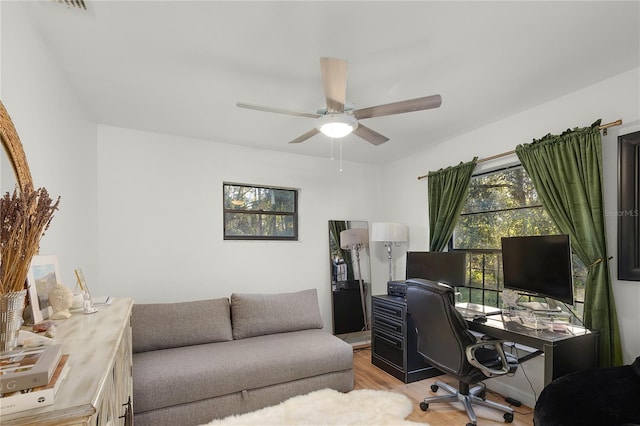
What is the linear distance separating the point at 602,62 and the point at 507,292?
176 centimetres

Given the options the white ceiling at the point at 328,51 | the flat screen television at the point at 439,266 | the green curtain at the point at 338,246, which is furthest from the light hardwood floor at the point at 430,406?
the white ceiling at the point at 328,51

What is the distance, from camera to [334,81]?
1.83 m

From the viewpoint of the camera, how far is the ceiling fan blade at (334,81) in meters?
1.71

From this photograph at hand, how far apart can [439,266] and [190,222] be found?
2.71 meters

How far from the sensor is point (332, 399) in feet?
8.74

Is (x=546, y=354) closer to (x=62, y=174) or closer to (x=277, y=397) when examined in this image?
(x=277, y=397)

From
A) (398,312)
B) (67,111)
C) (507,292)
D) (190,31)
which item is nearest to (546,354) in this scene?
(507,292)

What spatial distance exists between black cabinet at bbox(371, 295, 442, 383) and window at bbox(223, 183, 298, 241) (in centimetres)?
144

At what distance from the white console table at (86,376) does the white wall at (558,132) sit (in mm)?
2959

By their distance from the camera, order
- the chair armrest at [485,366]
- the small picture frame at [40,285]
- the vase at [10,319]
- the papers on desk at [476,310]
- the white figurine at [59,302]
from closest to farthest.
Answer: the vase at [10,319] < the small picture frame at [40,285] < the white figurine at [59,302] < the chair armrest at [485,366] < the papers on desk at [476,310]

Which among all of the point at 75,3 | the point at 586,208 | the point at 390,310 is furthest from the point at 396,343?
the point at 75,3

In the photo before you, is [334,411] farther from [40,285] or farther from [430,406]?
[40,285]

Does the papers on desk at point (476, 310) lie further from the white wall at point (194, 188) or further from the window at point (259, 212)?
the window at point (259, 212)

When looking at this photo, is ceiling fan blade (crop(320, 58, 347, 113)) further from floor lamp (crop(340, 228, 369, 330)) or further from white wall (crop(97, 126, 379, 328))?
floor lamp (crop(340, 228, 369, 330))
